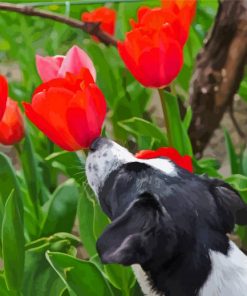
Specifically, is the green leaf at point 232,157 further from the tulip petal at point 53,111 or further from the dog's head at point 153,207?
the tulip petal at point 53,111

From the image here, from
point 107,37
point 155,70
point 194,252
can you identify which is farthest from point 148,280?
point 107,37

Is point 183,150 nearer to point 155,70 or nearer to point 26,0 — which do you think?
point 155,70

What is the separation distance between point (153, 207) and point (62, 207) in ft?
1.90

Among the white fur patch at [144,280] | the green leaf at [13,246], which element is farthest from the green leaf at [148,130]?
the white fur patch at [144,280]

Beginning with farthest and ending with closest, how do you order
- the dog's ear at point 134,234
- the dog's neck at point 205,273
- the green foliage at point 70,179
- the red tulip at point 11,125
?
the red tulip at point 11,125 → the green foliage at point 70,179 → the dog's neck at point 205,273 → the dog's ear at point 134,234

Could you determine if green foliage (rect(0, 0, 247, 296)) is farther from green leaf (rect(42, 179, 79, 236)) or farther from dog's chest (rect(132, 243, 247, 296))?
dog's chest (rect(132, 243, 247, 296))

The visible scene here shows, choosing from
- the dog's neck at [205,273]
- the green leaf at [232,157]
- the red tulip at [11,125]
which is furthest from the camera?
the green leaf at [232,157]

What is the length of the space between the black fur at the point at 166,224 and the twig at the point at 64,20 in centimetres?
61

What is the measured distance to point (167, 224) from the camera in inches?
40.8

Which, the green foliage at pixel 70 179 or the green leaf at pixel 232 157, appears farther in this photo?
the green leaf at pixel 232 157

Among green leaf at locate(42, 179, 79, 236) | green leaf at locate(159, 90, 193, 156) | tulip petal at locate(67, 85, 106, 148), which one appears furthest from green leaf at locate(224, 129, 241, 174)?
tulip petal at locate(67, 85, 106, 148)

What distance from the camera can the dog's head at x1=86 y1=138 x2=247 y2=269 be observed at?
992mm

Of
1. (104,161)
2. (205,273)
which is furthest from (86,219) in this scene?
(205,273)

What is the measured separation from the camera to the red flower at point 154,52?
1263 millimetres
